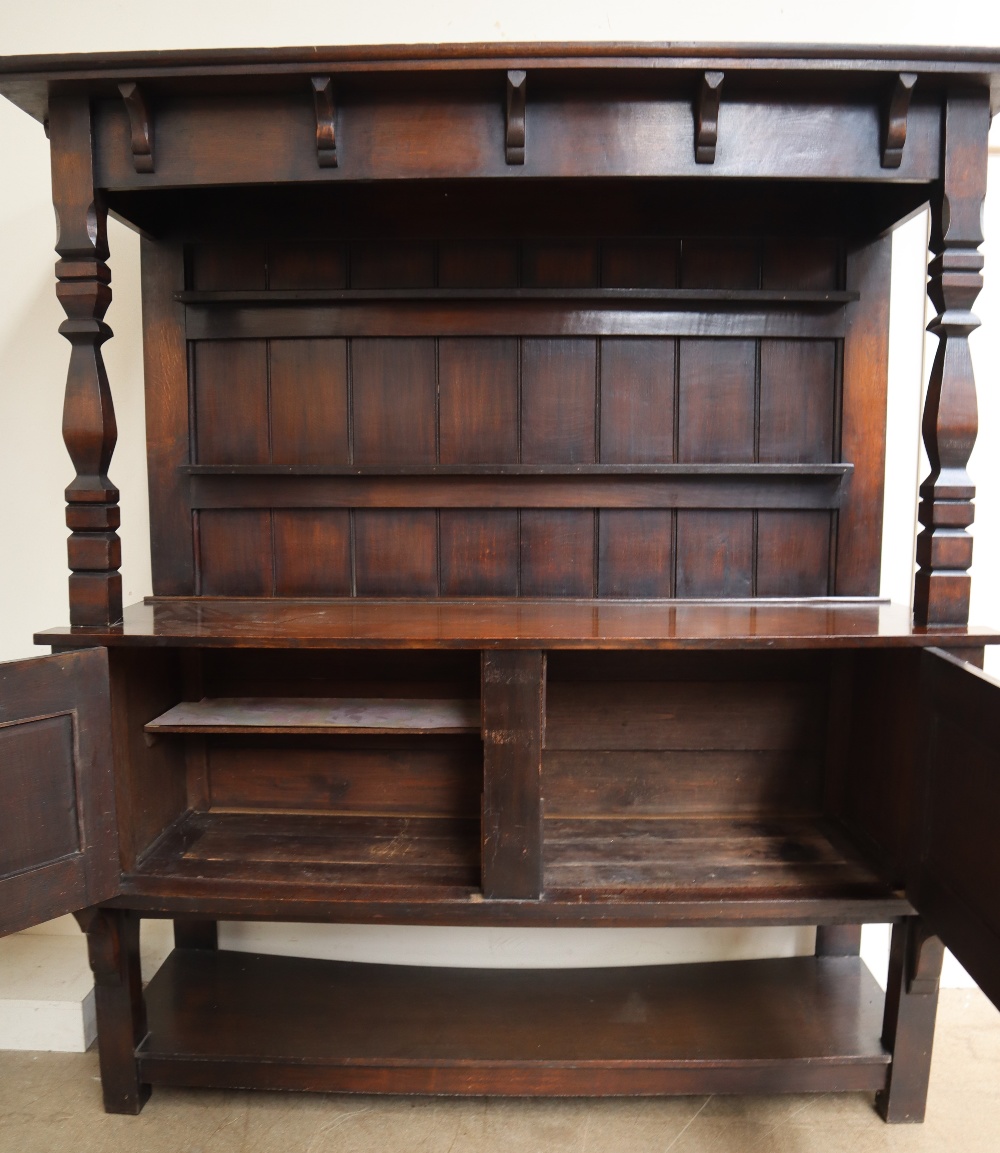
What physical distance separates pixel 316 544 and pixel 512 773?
0.95m

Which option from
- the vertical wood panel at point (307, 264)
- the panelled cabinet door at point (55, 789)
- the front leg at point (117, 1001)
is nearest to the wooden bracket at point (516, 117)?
the vertical wood panel at point (307, 264)

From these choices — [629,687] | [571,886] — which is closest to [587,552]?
[629,687]

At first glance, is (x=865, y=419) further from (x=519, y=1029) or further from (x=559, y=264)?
(x=519, y=1029)

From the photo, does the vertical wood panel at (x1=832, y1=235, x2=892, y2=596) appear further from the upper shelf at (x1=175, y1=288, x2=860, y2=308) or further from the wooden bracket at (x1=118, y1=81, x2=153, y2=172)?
the wooden bracket at (x1=118, y1=81, x2=153, y2=172)

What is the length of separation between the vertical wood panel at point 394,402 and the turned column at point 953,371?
1309 millimetres

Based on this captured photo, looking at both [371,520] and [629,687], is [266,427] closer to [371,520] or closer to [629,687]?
[371,520]

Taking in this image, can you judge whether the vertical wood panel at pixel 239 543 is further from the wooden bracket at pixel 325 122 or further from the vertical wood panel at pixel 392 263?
the wooden bracket at pixel 325 122

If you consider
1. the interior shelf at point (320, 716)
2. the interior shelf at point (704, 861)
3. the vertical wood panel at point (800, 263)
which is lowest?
the interior shelf at point (704, 861)

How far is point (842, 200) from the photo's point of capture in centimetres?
215

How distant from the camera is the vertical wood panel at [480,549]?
7.45ft

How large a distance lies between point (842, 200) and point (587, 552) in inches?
47.8

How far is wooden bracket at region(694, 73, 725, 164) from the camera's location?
1.62 meters

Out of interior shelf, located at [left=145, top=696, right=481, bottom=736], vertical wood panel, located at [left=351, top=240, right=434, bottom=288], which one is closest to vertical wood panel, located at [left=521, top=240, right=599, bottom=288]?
vertical wood panel, located at [left=351, top=240, right=434, bottom=288]

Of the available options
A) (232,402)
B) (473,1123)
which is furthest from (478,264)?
(473,1123)
